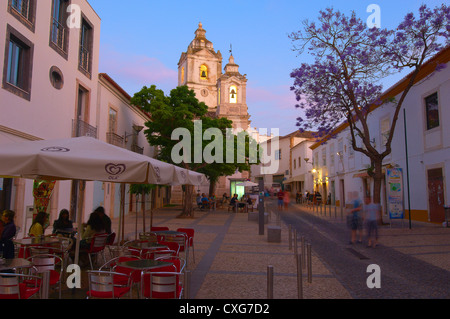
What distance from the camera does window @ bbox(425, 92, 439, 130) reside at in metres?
16.3

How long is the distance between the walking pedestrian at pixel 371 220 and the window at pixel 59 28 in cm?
1304

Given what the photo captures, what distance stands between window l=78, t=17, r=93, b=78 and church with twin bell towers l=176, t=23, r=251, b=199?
107 ft

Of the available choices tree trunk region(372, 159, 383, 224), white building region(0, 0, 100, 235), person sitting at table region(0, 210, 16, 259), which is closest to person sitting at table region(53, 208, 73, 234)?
person sitting at table region(0, 210, 16, 259)

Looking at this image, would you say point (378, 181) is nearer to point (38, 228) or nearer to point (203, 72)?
point (38, 228)

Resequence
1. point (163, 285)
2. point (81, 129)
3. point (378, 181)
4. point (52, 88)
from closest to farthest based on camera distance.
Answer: point (163, 285) → point (52, 88) → point (378, 181) → point (81, 129)

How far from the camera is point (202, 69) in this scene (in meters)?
54.2

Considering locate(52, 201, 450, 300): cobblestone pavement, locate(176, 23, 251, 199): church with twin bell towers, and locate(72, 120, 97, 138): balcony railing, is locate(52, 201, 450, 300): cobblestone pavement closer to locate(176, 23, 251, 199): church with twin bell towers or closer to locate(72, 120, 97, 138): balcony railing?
locate(72, 120, 97, 138): balcony railing

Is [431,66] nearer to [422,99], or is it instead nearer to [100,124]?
[422,99]

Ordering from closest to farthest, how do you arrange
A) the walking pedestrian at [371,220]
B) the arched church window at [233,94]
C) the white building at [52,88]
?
the walking pedestrian at [371,220] < the white building at [52,88] < the arched church window at [233,94]

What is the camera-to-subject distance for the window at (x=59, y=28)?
1393cm

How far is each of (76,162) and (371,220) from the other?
9.20 m

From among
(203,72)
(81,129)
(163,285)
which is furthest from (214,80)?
(163,285)

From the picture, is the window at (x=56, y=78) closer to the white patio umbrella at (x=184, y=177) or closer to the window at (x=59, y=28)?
the window at (x=59, y=28)

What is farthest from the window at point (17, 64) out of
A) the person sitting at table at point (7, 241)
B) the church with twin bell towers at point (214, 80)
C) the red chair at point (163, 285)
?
the church with twin bell towers at point (214, 80)
